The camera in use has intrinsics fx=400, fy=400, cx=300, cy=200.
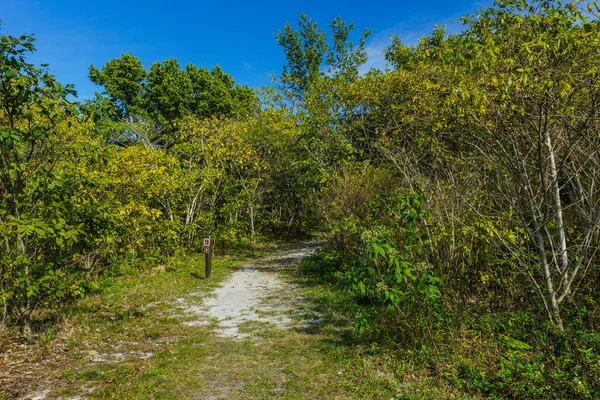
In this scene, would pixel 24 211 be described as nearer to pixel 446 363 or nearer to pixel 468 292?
pixel 446 363

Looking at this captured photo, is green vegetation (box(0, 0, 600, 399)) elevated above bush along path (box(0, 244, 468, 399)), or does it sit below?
above

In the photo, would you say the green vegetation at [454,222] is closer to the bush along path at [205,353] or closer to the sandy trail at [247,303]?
the bush along path at [205,353]

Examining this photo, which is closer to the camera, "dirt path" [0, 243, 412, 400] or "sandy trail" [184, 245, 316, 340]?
"dirt path" [0, 243, 412, 400]

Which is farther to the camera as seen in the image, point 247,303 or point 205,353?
point 247,303

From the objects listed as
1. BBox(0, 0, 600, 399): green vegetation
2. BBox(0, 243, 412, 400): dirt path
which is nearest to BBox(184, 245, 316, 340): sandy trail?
BBox(0, 243, 412, 400): dirt path

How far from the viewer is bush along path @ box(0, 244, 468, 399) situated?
438 centimetres

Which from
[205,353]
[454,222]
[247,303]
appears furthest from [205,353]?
[454,222]

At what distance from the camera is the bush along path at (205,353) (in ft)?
14.4

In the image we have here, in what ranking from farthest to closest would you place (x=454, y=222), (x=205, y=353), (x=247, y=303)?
1. (x=247, y=303)
2. (x=454, y=222)
3. (x=205, y=353)

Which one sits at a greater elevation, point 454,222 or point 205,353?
point 454,222

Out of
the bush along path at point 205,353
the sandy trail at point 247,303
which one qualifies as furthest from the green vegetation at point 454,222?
the sandy trail at point 247,303

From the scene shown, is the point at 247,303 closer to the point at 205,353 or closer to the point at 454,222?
the point at 205,353

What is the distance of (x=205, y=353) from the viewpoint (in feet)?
18.2

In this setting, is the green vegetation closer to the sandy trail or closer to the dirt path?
the dirt path
